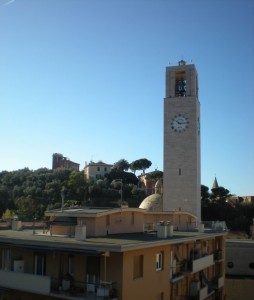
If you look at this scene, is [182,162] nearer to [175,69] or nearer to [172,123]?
[172,123]

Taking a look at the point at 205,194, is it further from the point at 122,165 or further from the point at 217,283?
the point at 217,283

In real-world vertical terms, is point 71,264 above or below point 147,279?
above

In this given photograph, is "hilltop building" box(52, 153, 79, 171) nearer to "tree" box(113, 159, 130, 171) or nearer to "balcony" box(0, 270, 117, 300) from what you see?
"tree" box(113, 159, 130, 171)

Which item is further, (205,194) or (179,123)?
(205,194)

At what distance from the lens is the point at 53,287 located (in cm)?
1736

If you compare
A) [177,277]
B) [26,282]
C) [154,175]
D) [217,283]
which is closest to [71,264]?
[26,282]

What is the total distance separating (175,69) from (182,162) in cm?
1228

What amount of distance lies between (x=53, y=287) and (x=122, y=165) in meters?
104

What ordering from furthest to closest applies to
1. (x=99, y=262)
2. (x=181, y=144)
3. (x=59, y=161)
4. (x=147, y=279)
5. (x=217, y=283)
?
(x=59, y=161)
(x=181, y=144)
(x=217, y=283)
(x=147, y=279)
(x=99, y=262)

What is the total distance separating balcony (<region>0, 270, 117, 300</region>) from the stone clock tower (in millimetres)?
34617

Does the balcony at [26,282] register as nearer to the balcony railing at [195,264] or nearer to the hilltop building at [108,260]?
the hilltop building at [108,260]

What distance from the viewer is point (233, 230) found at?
71.4 metres

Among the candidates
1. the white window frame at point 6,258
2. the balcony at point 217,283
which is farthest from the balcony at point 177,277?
the white window frame at point 6,258

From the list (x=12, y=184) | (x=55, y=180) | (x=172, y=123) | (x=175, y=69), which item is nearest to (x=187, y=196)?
(x=172, y=123)
